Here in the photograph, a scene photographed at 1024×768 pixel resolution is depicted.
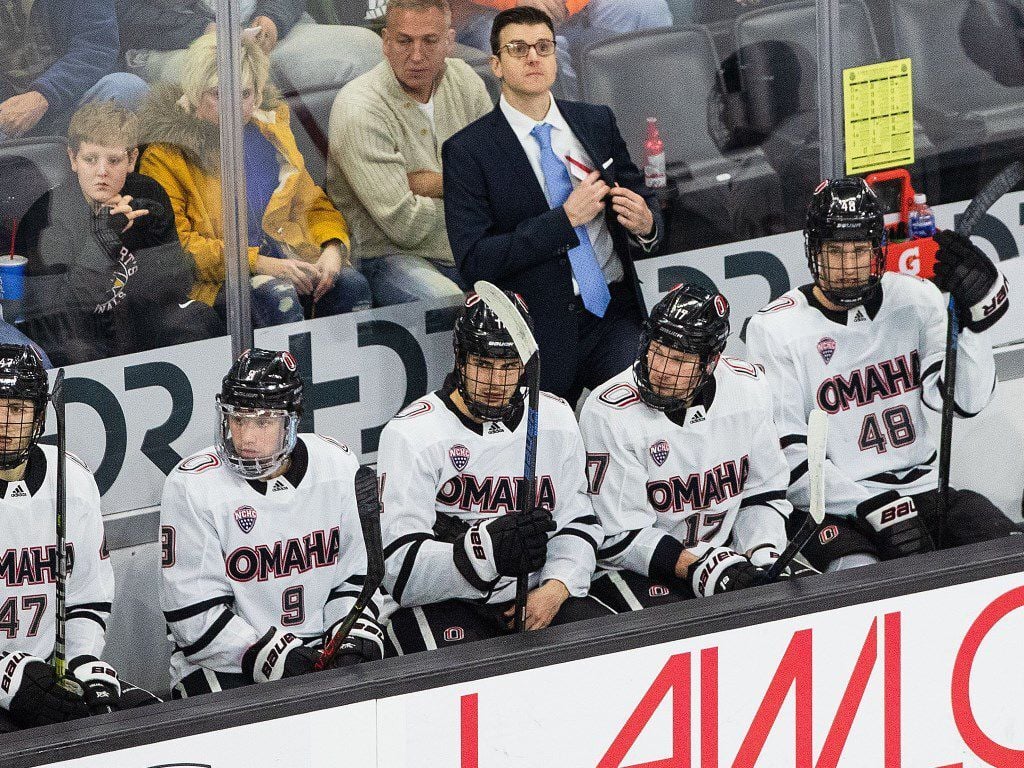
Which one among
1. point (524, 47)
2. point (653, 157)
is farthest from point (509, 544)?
point (653, 157)

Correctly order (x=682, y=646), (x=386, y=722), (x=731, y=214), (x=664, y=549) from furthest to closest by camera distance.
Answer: (x=731, y=214)
(x=664, y=549)
(x=682, y=646)
(x=386, y=722)

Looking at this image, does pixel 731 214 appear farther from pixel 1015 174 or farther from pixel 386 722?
pixel 386 722

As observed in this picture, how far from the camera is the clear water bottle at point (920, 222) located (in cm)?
481

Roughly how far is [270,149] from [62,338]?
25.7 inches

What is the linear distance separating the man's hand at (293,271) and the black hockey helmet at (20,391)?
2.59 ft

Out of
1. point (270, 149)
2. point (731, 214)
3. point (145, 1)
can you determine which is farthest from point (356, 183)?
point (731, 214)

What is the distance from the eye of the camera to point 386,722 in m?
2.75

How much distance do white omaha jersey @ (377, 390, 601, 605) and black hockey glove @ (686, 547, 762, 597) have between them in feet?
0.74

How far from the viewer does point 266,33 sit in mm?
4020

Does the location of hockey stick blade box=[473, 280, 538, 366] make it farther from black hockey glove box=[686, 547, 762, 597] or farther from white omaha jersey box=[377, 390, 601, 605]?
black hockey glove box=[686, 547, 762, 597]

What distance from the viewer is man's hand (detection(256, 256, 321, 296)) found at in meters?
4.09

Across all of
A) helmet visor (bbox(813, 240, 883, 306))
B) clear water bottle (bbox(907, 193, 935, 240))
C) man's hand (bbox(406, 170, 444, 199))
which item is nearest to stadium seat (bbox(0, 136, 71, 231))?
man's hand (bbox(406, 170, 444, 199))

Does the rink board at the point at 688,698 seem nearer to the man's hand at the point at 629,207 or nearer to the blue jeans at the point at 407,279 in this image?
the man's hand at the point at 629,207

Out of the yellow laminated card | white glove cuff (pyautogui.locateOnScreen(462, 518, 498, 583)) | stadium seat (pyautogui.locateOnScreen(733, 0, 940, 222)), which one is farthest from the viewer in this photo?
the yellow laminated card
